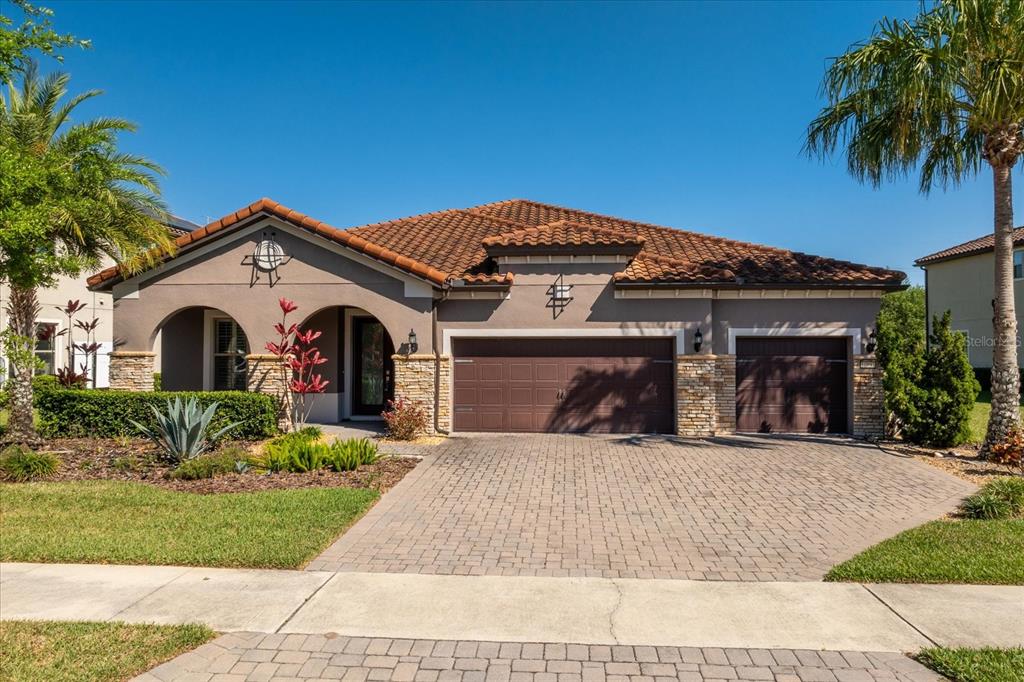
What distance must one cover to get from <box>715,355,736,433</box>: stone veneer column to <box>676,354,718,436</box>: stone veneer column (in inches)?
10.9

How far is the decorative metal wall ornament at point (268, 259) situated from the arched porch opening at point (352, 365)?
5.62 feet

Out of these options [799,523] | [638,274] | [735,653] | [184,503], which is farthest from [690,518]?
[638,274]

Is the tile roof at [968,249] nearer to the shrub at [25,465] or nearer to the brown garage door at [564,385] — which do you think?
the brown garage door at [564,385]

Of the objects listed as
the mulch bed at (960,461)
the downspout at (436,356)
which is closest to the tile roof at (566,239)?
the downspout at (436,356)

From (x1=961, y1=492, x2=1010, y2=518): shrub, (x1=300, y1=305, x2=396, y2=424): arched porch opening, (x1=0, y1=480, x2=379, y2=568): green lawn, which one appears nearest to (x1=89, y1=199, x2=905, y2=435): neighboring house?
(x1=300, y1=305, x2=396, y2=424): arched porch opening

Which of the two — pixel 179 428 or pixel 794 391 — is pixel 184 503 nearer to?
pixel 179 428

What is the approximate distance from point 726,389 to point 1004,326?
543 centimetres

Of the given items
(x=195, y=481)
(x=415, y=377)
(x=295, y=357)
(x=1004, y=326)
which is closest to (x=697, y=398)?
(x=1004, y=326)

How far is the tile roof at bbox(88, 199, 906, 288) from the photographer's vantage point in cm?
1426

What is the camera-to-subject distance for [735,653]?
4.34 m

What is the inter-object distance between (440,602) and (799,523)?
4828 mm

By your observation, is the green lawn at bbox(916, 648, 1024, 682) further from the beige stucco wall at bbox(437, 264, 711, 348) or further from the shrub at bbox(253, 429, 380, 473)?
the beige stucco wall at bbox(437, 264, 711, 348)

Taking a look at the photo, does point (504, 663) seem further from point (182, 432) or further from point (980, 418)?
point (980, 418)

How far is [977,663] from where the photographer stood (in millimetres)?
4117
